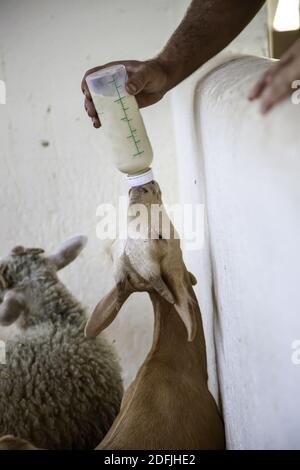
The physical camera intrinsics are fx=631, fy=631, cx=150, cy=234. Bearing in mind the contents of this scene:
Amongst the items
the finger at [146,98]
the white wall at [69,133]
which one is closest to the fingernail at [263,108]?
A: the finger at [146,98]

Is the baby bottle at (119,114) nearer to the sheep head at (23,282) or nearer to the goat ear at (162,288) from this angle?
the goat ear at (162,288)

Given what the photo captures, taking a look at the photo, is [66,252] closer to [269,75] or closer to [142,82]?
[142,82]

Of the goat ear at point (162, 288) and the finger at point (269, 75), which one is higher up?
the finger at point (269, 75)

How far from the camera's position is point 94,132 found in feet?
7.18

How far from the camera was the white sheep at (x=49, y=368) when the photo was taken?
1436mm

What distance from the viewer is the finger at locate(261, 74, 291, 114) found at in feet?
2.11

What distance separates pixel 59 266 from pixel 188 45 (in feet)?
2.84

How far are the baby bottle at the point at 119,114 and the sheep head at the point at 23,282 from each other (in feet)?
2.48

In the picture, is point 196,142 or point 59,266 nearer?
point 196,142

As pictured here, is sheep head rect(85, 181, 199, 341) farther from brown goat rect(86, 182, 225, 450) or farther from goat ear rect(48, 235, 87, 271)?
goat ear rect(48, 235, 87, 271)

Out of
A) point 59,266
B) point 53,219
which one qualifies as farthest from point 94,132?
point 59,266

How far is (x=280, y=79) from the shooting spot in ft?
2.10
